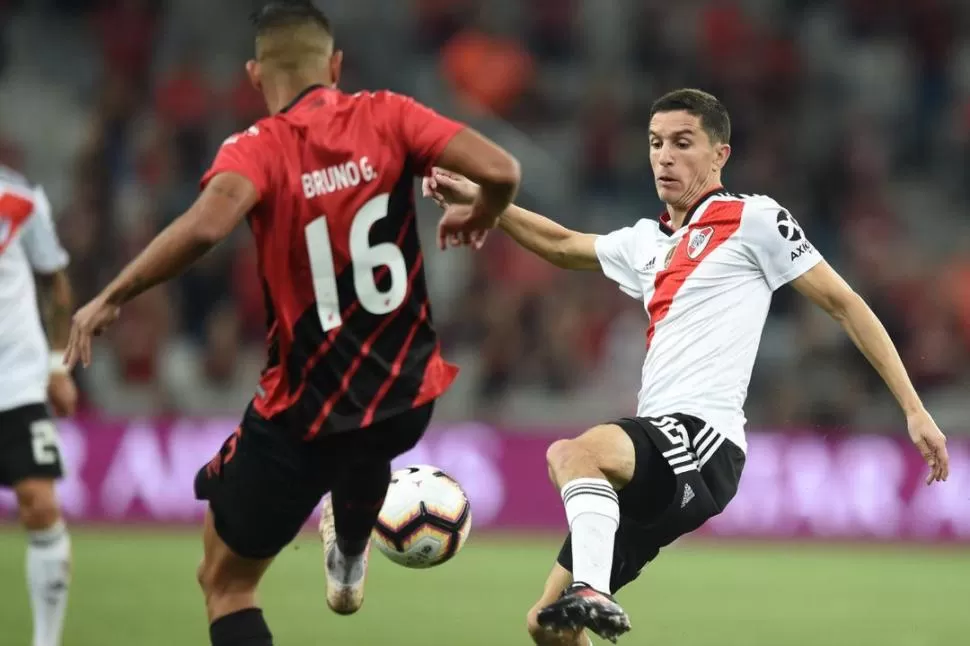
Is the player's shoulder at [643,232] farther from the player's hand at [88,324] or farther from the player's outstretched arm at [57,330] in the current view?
the player's outstretched arm at [57,330]

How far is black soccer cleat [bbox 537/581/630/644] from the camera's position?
4.83 metres

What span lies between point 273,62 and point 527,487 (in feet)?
27.0

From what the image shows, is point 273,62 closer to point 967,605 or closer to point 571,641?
point 571,641

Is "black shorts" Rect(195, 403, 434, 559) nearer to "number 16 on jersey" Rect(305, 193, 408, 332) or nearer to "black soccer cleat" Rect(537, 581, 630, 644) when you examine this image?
"number 16 on jersey" Rect(305, 193, 408, 332)

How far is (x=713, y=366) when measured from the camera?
5.66 m

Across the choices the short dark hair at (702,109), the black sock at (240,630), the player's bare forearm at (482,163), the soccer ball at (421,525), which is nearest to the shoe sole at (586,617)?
the black sock at (240,630)

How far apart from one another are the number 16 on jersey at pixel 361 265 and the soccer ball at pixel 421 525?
53.5 inches

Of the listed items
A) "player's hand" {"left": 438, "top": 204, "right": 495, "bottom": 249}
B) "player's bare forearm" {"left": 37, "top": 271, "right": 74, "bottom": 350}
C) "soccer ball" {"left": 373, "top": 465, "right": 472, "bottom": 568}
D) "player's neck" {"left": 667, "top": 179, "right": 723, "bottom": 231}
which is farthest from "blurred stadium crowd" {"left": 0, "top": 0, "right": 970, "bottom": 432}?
"player's hand" {"left": 438, "top": 204, "right": 495, "bottom": 249}

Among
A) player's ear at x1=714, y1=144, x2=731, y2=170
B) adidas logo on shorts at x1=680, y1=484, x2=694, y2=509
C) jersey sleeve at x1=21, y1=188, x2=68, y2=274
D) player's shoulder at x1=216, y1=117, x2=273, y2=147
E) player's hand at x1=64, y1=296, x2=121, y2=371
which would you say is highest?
player's ear at x1=714, y1=144, x2=731, y2=170

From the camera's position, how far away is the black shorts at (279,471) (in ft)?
16.3

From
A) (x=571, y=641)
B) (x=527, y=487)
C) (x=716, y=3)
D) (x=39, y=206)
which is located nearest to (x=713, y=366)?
(x=571, y=641)

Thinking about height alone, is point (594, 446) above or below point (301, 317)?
below

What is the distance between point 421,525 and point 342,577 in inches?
14.3

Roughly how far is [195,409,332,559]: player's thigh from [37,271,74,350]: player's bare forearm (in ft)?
8.87
